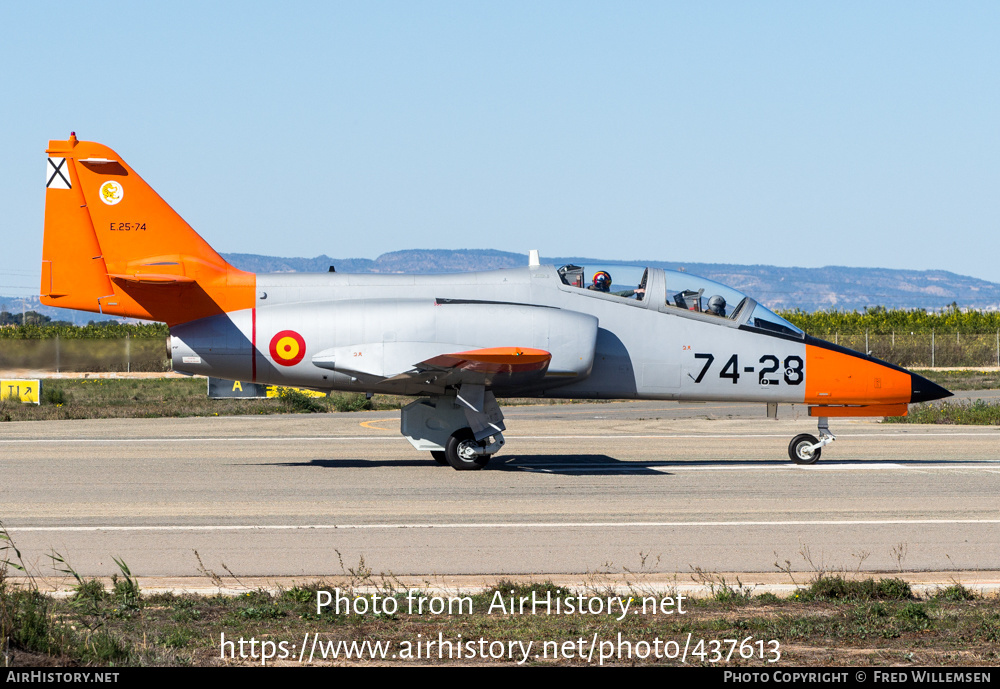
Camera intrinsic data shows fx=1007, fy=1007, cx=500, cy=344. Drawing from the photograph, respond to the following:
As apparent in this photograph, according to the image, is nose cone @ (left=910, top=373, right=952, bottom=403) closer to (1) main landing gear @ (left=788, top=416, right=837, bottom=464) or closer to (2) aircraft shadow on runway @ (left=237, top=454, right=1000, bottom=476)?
(2) aircraft shadow on runway @ (left=237, top=454, right=1000, bottom=476)

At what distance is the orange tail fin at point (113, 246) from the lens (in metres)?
15.5

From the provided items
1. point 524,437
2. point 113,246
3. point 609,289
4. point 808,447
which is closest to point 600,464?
point 609,289

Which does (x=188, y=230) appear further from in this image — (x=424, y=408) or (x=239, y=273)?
(x=424, y=408)

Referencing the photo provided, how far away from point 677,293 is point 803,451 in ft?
11.0

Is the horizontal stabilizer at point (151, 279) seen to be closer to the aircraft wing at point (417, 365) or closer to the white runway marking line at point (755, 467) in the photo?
the aircraft wing at point (417, 365)

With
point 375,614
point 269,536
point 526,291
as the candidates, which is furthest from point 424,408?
point 375,614

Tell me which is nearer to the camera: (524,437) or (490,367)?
(490,367)

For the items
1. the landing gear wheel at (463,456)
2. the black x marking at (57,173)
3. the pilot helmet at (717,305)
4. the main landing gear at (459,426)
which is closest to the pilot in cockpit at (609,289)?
the pilot helmet at (717,305)

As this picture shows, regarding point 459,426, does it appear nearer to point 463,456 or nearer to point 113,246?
point 463,456

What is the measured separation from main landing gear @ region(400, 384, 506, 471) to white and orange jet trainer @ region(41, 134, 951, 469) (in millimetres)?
23

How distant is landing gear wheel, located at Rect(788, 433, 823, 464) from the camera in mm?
16453

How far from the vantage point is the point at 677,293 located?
53.1ft

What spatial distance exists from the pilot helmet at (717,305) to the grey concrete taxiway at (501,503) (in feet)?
8.37

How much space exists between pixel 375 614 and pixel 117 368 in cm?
4759
